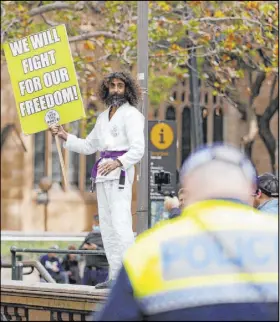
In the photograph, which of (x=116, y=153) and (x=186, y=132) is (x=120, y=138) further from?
(x=186, y=132)

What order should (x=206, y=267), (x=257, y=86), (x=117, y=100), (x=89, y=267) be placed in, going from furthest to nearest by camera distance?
1. (x=257, y=86)
2. (x=89, y=267)
3. (x=117, y=100)
4. (x=206, y=267)

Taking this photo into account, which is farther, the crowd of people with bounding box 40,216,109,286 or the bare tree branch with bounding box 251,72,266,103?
the bare tree branch with bounding box 251,72,266,103

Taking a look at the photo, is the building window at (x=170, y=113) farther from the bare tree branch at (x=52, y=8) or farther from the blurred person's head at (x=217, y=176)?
the blurred person's head at (x=217, y=176)

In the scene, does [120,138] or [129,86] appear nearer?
[120,138]

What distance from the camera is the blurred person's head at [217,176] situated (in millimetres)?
3389

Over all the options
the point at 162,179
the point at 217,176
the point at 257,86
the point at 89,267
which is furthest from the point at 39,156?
the point at 217,176

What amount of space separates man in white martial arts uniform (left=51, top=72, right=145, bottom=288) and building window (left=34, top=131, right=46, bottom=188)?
31.2 metres

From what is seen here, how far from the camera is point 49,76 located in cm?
922

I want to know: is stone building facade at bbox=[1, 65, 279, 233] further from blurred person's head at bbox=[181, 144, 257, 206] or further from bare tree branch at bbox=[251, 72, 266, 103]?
blurred person's head at bbox=[181, 144, 257, 206]

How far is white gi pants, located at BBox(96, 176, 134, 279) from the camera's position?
334 inches

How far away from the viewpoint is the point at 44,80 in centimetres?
923

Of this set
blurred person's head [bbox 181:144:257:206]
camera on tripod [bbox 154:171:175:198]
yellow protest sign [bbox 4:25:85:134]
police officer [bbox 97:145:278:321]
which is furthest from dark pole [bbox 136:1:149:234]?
camera on tripod [bbox 154:171:175:198]

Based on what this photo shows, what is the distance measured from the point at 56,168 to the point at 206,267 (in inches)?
1448

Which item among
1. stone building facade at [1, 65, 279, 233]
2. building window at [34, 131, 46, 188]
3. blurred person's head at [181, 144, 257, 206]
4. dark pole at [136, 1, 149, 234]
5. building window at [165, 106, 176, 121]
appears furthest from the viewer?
building window at [165, 106, 176, 121]
